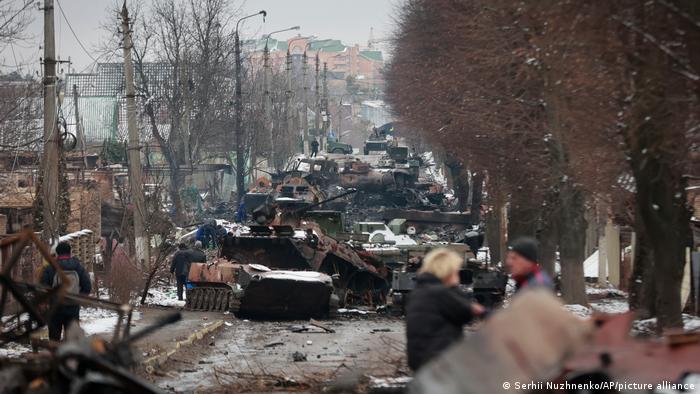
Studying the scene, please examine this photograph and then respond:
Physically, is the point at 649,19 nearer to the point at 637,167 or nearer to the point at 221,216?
the point at 637,167

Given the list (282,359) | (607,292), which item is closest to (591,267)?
(607,292)

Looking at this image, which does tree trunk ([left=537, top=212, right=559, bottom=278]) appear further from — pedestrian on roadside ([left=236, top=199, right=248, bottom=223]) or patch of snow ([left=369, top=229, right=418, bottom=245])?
pedestrian on roadside ([left=236, top=199, right=248, bottom=223])

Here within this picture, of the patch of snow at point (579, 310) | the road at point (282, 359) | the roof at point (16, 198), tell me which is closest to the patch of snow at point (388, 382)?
the road at point (282, 359)

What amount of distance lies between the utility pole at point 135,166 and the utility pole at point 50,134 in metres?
7.57

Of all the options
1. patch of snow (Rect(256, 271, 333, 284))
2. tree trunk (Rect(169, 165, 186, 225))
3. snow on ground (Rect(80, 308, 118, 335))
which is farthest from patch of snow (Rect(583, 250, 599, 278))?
snow on ground (Rect(80, 308, 118, 335))

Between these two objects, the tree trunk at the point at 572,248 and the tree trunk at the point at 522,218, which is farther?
the tree trunk at the point at 522,218

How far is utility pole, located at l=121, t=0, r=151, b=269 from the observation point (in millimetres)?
31812

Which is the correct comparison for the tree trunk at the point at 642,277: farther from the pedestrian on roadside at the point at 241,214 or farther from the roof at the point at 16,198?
the pedestrian on roadside at the point at 241,214

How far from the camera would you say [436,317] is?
Answer: 8859 mm

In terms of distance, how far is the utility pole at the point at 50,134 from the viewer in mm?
23109

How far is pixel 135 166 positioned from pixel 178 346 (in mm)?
14617

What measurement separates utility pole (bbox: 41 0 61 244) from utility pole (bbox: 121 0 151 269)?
757cm

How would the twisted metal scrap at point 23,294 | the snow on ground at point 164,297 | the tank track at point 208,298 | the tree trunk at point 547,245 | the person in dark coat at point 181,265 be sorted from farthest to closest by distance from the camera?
the tree trunk at point 547,245 < the person in dark coat at point 181,265 < the snow on ground at point 164,297 < the tank track at point 208,298 < the twisted metal scrap at point 23,294

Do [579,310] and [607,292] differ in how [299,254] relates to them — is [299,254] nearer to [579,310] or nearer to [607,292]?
[579,310]
